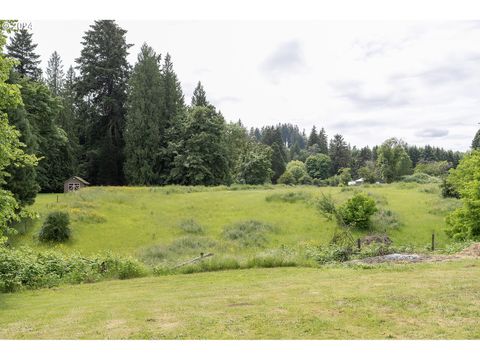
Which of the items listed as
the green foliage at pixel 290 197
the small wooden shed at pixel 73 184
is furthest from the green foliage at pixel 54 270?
the small wooden shed at pixel 73 184

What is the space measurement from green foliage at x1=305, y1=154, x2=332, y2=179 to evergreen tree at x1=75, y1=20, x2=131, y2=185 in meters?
51.4

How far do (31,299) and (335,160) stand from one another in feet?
303

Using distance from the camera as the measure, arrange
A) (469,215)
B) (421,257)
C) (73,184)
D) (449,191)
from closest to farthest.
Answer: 1. (421,257)
2. (469,215)
3. (449,191)
4. (73,184)

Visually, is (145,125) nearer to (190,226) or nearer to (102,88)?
(102,88)

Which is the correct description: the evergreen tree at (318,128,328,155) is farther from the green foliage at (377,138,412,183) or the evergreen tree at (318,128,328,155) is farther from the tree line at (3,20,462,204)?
the tree line at (3,20,462,204)

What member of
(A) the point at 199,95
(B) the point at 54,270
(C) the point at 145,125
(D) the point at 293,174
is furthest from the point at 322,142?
(B) the point at 54,270

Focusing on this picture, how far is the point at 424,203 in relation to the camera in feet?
116

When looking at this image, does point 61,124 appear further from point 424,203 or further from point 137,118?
point 424,203

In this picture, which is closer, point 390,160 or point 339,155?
point 390,160

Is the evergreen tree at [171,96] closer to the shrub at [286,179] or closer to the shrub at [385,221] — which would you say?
the shrub at [286,179]

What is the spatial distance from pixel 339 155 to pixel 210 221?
73893mm

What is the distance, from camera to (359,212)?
96.5 ft

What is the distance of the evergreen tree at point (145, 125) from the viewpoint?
169ft

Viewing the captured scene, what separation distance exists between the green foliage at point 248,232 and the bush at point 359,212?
5518mm
